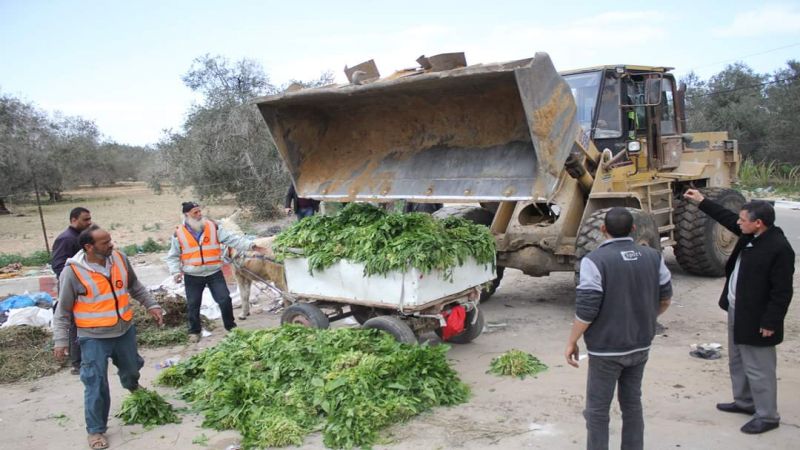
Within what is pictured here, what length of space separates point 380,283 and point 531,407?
1.74m

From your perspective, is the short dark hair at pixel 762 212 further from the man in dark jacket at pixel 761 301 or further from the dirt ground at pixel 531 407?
the dirt ground at pixel 531 407

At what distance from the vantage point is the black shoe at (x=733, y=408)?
4.69m

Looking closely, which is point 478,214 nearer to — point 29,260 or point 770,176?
point 29,260

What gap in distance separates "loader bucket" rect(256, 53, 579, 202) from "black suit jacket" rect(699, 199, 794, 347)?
5.36 ft

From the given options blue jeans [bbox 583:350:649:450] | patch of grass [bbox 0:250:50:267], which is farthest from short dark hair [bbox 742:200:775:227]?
patch of grass [bbox 0:250:50:267]

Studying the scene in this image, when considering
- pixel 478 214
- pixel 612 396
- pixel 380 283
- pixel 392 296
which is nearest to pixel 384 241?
pixel 380 283

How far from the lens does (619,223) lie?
3.73m

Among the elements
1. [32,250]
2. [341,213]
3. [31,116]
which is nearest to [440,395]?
[341,213]

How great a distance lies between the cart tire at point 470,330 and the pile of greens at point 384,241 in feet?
2.03

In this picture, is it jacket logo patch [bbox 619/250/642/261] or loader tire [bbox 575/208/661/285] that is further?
loader tire [bbox 575/208/661/285]

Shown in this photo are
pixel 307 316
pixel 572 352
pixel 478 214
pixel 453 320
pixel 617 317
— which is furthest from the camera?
pixel 478 214

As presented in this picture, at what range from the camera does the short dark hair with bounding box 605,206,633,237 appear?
3727mm

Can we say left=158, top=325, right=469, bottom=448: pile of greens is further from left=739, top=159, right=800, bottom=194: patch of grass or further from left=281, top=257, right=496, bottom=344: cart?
left=739, top=159, right=800, bottom=194: patch of grass

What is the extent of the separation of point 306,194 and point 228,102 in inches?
497
